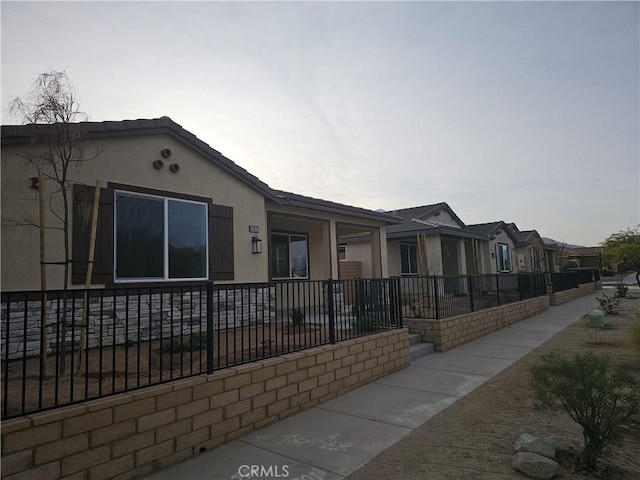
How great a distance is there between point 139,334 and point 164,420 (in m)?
0.84

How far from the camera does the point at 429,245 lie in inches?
648

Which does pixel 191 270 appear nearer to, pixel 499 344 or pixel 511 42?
pixel 499 344

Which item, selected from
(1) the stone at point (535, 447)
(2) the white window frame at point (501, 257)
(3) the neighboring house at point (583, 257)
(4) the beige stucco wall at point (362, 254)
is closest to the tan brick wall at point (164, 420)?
(1) the stone at point (535, 447)

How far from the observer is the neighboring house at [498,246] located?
71.5ft

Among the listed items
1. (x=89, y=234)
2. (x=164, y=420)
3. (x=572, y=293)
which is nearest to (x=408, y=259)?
(x=572, y=293)

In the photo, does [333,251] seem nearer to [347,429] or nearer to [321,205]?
[321,205]

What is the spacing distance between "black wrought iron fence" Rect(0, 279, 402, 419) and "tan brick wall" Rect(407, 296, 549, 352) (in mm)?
1591

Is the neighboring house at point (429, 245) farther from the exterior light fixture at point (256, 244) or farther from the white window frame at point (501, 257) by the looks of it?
the exterior light fixture at point (256, 244)

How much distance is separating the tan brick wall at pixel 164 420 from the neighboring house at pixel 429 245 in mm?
10488

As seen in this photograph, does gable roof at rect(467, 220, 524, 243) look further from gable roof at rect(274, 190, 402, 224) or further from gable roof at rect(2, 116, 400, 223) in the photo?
gable roof at rect(2, 116, 400, 223)

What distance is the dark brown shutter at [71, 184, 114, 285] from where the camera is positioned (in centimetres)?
567

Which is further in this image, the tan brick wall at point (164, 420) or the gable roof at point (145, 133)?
the gable roof at point (145, 133)

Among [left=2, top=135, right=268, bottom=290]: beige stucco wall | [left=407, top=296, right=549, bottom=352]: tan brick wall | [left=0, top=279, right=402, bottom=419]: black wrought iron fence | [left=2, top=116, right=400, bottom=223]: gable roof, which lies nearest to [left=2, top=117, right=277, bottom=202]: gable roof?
[left=2, top=116, right=400, bottom=223]: gable roof

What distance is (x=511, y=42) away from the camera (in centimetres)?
895
